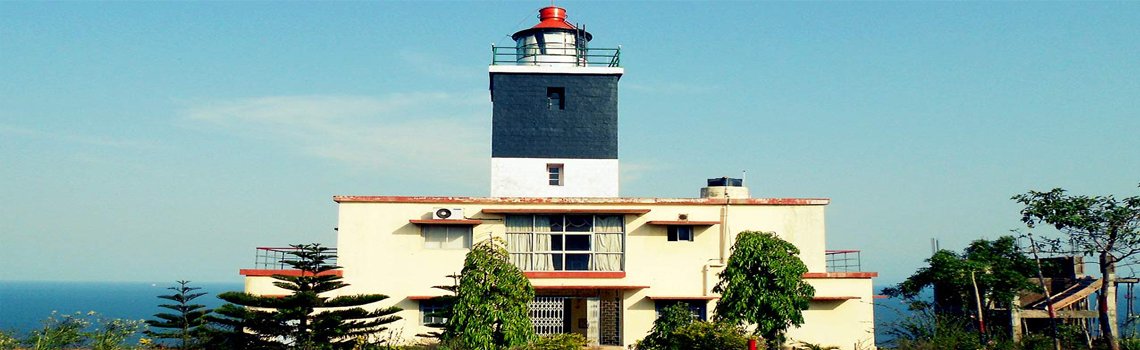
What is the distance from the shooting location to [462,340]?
17.7 metres

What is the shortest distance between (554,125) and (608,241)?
204 inches

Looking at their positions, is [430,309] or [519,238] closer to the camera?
[430,309]

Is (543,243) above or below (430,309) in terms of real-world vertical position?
above

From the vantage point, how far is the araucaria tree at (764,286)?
19.8 metres

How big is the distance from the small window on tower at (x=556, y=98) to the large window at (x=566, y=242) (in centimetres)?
513

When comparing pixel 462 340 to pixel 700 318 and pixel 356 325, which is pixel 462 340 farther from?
pixel 700 318

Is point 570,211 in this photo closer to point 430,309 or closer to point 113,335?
point 430,309

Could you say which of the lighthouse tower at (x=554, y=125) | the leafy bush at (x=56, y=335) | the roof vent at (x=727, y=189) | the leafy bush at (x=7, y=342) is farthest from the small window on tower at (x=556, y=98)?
the leafy bush at (x=7, y=342)

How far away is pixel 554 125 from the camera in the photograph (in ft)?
92.6

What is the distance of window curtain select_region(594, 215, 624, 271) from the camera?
2466cm

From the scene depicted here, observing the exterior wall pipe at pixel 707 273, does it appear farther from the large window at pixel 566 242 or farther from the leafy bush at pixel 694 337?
the leafy bush at pixel 694 337

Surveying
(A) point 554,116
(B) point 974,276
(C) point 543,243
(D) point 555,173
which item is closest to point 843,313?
(B) point 974,276

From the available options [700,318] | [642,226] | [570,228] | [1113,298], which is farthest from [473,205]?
[1113,298]

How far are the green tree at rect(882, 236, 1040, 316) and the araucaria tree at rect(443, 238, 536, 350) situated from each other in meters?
12.1
